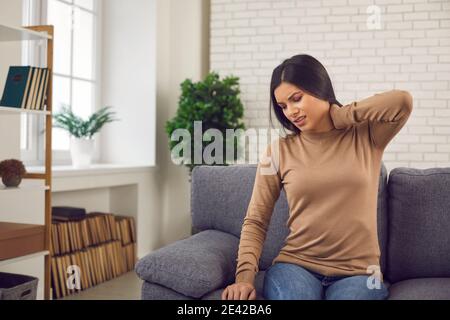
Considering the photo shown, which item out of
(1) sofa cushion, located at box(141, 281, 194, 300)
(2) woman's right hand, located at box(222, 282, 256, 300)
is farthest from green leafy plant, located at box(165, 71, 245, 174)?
(2) woman's right hand, located at box(222, 282, 256, 300)

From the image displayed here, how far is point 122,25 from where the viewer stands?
4762 millimetres

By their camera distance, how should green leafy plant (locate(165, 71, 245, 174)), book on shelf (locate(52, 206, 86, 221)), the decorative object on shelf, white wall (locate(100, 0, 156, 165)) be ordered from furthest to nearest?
white wall (locate(100, 0, 156, 165)), green leafy plant (locate(165, 71, 245, 174)), book on shelf (locate(52, 206, 86, 221)), the decorative object on shelf

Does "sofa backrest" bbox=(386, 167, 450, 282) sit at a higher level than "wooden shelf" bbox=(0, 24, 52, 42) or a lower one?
lower

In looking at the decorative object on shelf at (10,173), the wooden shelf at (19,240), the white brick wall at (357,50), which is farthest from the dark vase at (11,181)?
the white brick wall at (357,50)

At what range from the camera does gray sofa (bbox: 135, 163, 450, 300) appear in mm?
1872

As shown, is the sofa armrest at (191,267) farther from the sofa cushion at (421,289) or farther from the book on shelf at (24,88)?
the book on shelf at (24,88)

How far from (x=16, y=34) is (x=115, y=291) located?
5.95 ft

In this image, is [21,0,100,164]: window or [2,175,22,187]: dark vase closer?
[2,175,22,187]: dark vase

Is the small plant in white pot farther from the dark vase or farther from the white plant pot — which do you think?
the dark vase

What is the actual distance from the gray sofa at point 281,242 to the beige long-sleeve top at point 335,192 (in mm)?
217

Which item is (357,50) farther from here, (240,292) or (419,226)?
(240,292)

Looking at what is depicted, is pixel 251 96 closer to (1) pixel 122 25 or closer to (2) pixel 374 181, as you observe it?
(1) pixel 122 25

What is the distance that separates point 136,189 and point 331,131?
9.52 ft
